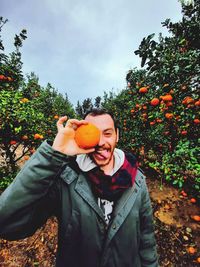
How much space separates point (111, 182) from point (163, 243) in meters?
3.09

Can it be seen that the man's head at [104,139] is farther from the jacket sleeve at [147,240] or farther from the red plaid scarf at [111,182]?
the jacket sleeve at [147,240]

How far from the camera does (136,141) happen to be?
676 cm

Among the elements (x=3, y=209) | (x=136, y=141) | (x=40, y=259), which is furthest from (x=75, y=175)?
(x=136, y=141)

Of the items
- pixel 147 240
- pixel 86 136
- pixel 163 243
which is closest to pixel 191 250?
pixel 163 243

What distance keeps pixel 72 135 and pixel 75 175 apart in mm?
331

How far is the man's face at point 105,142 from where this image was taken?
63.5 inches

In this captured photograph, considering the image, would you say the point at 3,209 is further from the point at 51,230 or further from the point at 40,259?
the point at 51,230

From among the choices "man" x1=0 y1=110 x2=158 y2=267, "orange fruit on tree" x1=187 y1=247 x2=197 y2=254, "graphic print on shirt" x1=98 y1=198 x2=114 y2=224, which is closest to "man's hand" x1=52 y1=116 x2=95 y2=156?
"man" x1=0 y1=110 x2=158 y2=267

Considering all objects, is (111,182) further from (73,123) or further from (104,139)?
(73,123)

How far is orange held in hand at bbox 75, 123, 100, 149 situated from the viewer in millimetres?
1302

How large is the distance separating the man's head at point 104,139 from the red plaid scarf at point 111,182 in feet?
0.29

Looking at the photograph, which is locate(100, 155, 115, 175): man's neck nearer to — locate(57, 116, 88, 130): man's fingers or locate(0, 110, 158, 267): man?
locate(0, 110, 158, 267): man

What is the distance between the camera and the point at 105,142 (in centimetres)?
167

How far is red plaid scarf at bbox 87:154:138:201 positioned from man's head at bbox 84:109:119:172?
9cm
